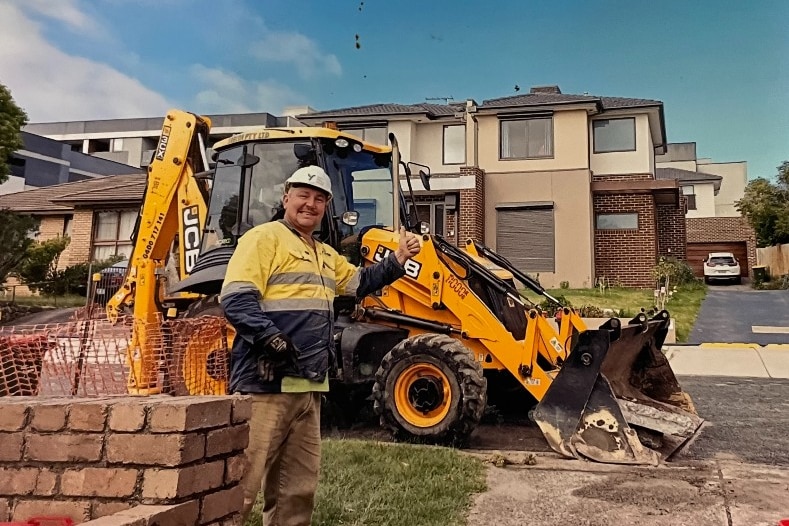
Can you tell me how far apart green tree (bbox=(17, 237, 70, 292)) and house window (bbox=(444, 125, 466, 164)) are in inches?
500

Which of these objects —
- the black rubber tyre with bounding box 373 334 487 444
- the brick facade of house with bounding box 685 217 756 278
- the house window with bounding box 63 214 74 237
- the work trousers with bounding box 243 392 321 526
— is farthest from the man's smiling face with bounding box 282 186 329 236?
the brick facade of house with bounding box 685 217 756 278

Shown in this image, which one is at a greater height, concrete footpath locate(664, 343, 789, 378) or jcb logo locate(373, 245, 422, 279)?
jcb logo locate(373, 245, 422, 279)

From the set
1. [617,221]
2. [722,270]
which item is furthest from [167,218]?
[722,270]

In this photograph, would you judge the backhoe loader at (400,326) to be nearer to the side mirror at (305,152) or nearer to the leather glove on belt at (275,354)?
the side mirror at (305,152)

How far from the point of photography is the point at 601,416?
5.32m

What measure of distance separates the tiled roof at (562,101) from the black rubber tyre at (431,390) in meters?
17.4

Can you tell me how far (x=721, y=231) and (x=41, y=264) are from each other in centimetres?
3304

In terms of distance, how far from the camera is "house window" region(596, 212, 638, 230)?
21.6m

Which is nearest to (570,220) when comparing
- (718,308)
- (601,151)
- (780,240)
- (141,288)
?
(601,151)

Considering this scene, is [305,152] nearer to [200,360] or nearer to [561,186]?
[200,360]

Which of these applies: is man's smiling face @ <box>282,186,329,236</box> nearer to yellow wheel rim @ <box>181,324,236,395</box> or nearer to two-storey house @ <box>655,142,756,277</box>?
yellow wheel rim @ <box>181,324,236,395</box>

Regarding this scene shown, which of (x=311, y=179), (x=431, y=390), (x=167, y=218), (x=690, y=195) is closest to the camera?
(x=311, y=179)

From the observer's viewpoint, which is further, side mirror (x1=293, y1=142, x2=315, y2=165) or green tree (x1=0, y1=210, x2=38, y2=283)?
green tree (x1=0, y1=210, x2=38, y2=283)

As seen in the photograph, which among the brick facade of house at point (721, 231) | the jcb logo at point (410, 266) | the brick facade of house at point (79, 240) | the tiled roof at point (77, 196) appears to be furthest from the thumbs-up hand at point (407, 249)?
the brick facade of house at point (721, 231)
